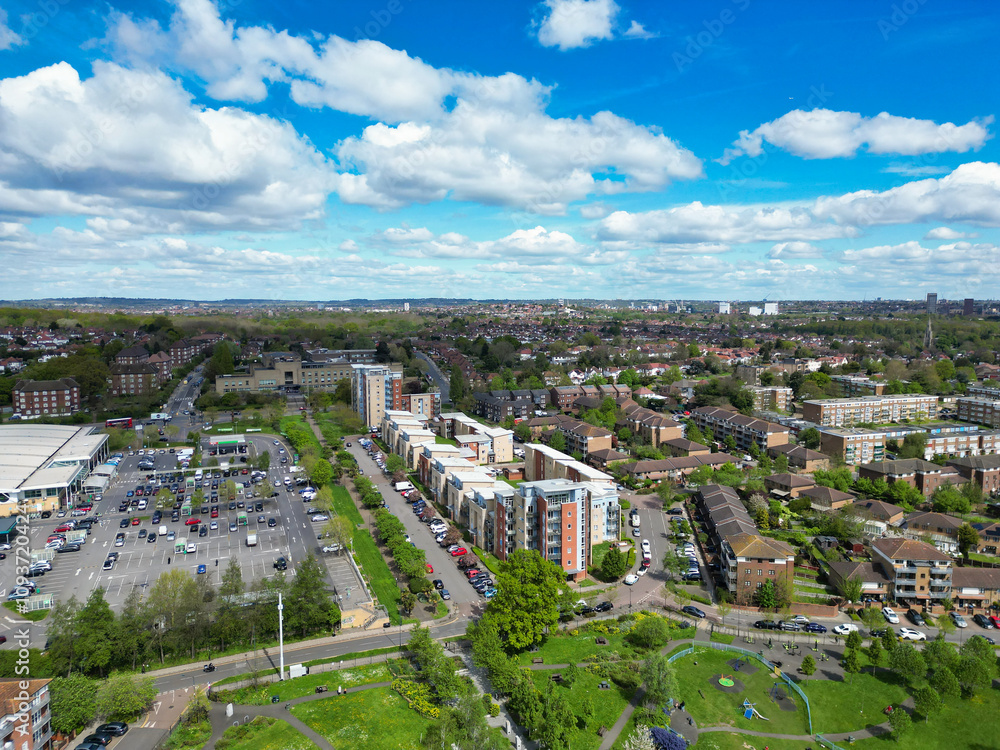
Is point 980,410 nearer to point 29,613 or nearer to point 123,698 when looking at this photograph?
point 123,698

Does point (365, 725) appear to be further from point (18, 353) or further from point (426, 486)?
point (18, 353)

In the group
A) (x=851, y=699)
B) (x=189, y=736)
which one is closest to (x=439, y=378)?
(x=189, y=736)

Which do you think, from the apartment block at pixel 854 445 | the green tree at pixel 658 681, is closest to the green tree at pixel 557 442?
the apartment block at pixel 854 445

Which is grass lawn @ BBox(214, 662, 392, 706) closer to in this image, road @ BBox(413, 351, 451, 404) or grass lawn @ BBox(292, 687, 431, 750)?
grass lawn @ BBox(292, 687, 431, 750)

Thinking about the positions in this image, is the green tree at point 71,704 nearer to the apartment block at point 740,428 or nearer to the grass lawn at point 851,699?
the grass lawn at point 851,699

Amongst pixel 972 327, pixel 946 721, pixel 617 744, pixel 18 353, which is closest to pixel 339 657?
pixel 617 744
